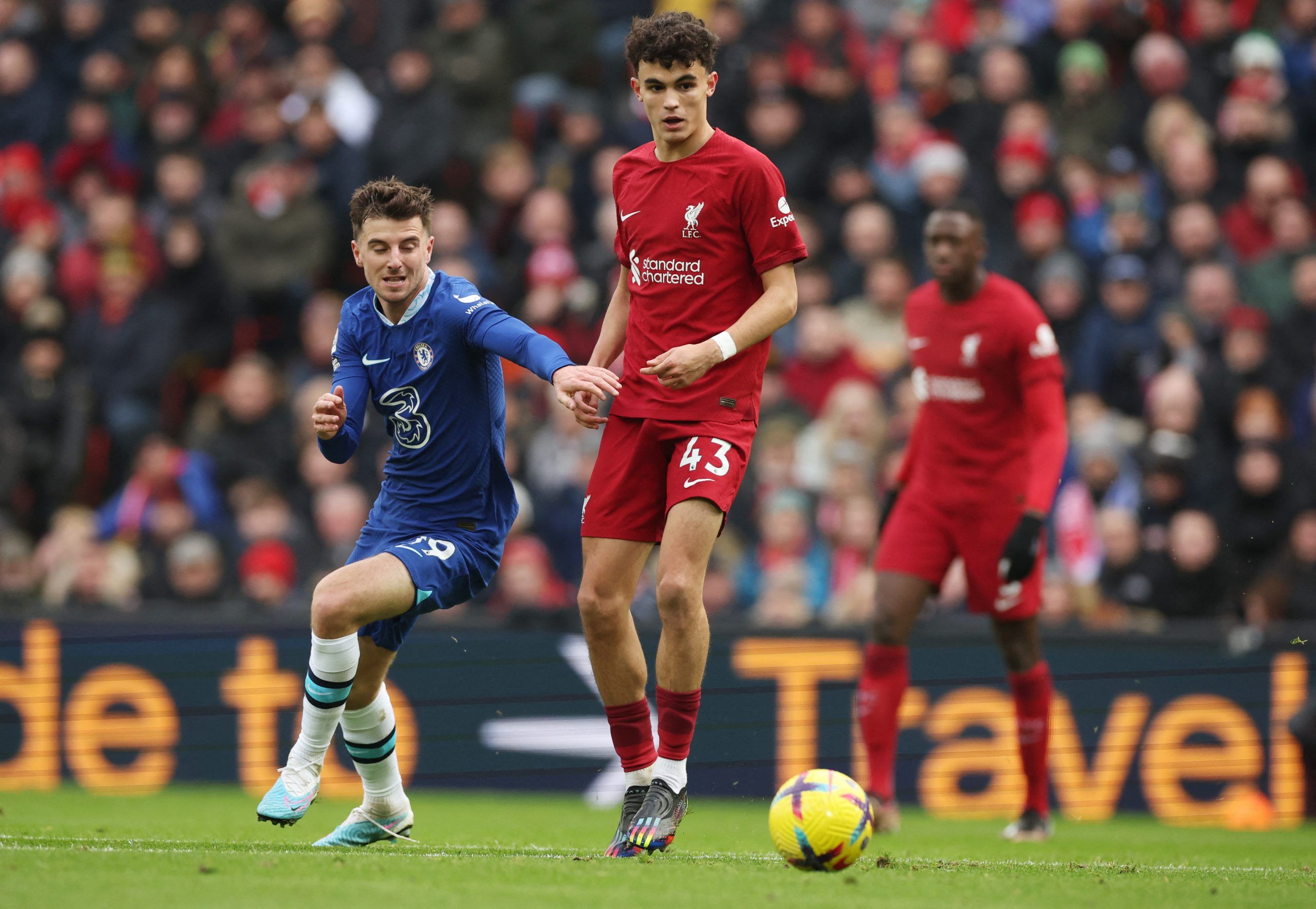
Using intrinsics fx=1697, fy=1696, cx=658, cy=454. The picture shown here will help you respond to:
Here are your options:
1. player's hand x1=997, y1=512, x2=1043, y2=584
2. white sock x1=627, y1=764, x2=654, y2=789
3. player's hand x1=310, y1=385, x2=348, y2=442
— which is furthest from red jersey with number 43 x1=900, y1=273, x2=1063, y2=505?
player's hand x1=310, y1=385, x2=348, y2=442

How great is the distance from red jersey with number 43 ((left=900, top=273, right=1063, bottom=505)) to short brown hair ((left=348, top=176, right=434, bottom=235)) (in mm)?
2977

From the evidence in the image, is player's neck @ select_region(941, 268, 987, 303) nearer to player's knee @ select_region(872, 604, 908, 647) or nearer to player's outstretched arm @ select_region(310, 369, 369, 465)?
player's knee @ select_region(872, 604, 908, 647)

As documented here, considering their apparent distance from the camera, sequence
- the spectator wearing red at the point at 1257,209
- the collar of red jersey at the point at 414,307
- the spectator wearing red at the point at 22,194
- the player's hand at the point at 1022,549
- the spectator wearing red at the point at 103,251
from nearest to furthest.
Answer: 1. the collar of red jersey at the point at 414,307
2. the player's hand at the point at 1022,549
3. the spectator wearing red at the point at 1257,209
4. the spectator wearing red at the point at 103,251
5. the spectator wearing red at the point at 22,194

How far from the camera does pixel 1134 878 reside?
6.07m

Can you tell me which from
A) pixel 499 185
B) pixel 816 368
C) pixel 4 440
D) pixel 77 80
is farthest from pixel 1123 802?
pixel 77 80

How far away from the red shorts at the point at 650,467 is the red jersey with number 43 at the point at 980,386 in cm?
219

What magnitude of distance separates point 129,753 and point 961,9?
8.98 m

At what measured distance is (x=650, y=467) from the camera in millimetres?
6391

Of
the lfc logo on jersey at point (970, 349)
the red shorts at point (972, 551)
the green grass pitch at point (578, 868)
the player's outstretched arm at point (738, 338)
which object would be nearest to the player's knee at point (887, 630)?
the red shorts at point (972, 551)

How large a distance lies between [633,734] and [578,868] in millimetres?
901

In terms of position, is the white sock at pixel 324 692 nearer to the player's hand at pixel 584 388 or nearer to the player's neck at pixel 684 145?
Result: the player's hand at pixel 584 388

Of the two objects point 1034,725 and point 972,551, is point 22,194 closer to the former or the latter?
point 972,551

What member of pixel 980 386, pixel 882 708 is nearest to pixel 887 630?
pixel 882 708

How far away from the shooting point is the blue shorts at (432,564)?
6.41m
